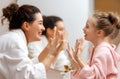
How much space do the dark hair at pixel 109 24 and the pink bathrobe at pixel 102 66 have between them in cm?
11

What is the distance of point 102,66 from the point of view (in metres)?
1.21

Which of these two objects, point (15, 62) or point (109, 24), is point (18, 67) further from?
point (109, 24)

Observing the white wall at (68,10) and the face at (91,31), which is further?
the white wall at (68,10)

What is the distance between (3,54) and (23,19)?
0.20 m

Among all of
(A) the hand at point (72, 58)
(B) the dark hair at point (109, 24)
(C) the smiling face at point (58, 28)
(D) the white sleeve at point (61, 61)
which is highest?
(B) the dark hair at point (109, 24)

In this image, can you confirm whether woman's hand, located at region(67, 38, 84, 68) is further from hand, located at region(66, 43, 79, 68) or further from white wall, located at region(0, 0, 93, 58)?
white wall, located at region(0, 0, 93, 58)

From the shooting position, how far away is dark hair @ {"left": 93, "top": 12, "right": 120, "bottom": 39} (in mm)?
1331

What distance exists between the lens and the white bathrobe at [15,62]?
1092 mm

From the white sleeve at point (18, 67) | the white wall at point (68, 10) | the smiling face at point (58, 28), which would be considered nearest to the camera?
the white sleeve at point (18, 67)

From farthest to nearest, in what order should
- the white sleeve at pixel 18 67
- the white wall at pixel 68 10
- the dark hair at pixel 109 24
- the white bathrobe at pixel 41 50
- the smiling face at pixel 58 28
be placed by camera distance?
the white wall at pixel 68 10
the smiling face at pixel 58 28
the white bathrobe at pixel 41 50
the dark hair at pixel 109 24
the white sleeve at pixel 18 67

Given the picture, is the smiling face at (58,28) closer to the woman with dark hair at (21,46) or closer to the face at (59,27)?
the face at (59,27)

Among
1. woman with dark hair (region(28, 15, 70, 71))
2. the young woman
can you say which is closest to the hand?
the young woman

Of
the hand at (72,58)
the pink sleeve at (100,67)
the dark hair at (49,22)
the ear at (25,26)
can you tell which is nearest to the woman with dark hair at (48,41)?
the dark hair at (49,22)

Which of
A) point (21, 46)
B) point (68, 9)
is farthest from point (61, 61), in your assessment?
point (21, 46)
